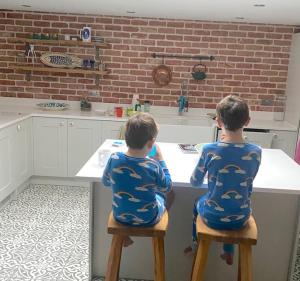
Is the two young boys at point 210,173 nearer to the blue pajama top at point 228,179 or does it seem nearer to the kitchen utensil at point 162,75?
the blue pajama top at point 228,179

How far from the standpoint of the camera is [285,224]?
2443mm

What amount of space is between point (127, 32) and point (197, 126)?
146cm

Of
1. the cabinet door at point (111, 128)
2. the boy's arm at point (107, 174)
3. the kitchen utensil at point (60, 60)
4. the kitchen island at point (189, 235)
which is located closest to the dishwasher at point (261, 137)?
the cabinet door at point (111, 128)

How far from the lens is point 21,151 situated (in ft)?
13.4

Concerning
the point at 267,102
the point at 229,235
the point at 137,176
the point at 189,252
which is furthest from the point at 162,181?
the point at 267,102

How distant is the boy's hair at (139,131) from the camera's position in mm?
1857

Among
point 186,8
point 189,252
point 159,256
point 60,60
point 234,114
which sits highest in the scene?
point 186,8

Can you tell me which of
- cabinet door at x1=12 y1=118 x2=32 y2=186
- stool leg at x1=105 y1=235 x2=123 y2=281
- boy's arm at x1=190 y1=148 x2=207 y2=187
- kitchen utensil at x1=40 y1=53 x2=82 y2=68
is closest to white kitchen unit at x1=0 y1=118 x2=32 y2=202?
cabinet door at x1=12 y1=118 x2=32 y2=186

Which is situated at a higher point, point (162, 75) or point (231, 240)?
point (162, 75)

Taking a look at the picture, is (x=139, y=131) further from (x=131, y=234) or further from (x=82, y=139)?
(x=82, y=139)

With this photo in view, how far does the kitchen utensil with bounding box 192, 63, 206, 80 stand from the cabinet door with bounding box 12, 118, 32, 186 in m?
2.05

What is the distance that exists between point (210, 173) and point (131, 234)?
52 cm

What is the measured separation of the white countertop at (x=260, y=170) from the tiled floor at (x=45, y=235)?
85cm

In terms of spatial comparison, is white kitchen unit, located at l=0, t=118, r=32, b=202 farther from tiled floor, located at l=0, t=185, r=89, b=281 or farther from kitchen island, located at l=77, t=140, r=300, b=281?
kitchen island, located at l=77, t=140, r=300, b=281
